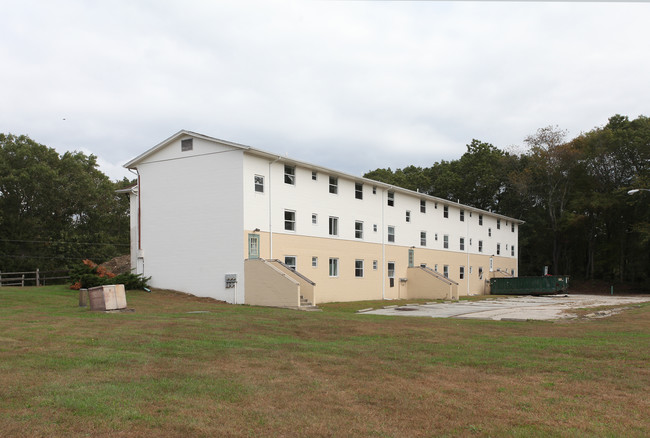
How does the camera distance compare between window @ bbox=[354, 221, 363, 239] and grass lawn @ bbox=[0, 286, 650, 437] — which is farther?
window @ bbox=[354, 221, 363, 239]

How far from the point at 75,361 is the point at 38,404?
2.51m

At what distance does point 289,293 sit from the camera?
23.3 m

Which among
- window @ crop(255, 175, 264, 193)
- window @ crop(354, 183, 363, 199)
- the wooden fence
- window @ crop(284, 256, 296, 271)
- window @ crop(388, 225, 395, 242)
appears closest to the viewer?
window @ crop(255, 175, 264, 193)

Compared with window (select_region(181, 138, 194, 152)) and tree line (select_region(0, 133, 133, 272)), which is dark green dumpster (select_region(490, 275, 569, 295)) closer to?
window (select_region(181, 138, 194, 152))

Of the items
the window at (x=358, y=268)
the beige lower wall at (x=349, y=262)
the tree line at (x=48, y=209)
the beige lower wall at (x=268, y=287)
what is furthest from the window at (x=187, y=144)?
the tree line at (x=48, y=209)

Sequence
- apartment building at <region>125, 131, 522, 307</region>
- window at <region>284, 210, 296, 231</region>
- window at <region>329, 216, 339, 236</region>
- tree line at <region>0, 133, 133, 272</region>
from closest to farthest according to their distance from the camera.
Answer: apartment building at <region>125, 131, 522, 307</region>
window at <region>284, 210, 296, 231</region>
window at <region>329, 216, 339, 236</region>
tree line at <region>0, 133, 133, 272</region>

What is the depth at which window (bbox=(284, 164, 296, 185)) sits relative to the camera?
27422mm

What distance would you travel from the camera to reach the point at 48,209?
44438 millimetres

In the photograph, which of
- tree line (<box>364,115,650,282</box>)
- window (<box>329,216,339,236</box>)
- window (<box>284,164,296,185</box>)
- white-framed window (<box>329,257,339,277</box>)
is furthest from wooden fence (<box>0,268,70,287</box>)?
tree line (<box>364,115,650,282</box>)

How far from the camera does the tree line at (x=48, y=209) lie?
139 feet

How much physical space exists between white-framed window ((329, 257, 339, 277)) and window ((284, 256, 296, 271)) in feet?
10.6

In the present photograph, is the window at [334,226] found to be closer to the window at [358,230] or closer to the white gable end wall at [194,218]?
the window at [358,230]

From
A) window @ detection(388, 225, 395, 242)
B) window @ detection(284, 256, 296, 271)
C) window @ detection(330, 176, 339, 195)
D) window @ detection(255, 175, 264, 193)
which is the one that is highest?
window @ detection(330, 176, 339, 195)

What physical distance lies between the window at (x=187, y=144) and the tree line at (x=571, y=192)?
34.6 m
